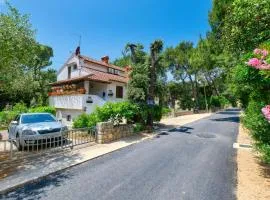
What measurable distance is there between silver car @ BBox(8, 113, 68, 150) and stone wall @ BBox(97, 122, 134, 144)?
2026 mm

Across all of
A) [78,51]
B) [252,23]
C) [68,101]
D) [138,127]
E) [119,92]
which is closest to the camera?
[252,23]

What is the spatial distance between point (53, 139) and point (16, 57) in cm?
426

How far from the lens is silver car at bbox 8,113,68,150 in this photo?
9.96m

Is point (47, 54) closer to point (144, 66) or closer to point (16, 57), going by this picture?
point (144, 66)

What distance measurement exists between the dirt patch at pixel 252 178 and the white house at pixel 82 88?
1620cm

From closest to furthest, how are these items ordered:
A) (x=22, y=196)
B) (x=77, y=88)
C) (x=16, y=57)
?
(x=22, y=196) → (x=16, y=57) → (x=77, y=88)

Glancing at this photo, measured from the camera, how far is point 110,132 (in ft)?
41.8

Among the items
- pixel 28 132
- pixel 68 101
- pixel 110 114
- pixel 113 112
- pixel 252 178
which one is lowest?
pixel 252 178

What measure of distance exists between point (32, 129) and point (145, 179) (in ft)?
21.3

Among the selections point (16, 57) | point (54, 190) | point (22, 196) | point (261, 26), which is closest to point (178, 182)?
point (54, 190)

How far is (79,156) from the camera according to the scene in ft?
30.3

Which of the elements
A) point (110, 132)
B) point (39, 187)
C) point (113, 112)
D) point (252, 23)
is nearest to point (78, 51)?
point (113, 112)

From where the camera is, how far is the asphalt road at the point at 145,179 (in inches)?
223

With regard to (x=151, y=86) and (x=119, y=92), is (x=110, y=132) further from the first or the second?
(x=119, y=92)
